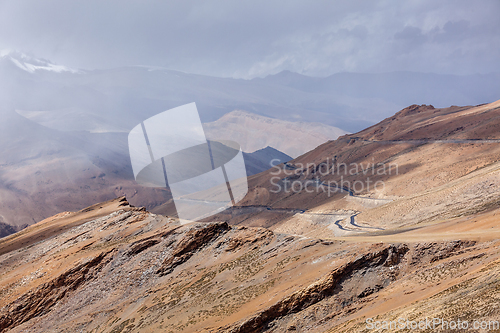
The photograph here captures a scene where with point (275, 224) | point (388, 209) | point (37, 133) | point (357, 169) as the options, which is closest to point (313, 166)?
point (357, 169)

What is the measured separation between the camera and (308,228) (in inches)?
2149

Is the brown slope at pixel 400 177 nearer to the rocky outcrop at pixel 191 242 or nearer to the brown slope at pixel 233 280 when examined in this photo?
the brown slope at pixel 233 280

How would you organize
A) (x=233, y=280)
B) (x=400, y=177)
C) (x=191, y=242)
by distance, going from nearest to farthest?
1. (x=233, y=280)
2. (x=191, y=242)
3. (x=400, y=177)

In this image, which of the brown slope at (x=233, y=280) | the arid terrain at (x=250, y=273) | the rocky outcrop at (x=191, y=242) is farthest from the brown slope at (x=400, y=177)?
the rocky outcrop at (x=191, y=242)

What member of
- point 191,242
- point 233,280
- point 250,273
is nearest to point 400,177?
point 191,242

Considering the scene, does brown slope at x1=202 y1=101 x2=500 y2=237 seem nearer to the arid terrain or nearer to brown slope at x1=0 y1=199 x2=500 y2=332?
the arid terrain

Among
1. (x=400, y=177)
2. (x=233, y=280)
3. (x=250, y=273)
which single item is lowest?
(x=400, y=177)

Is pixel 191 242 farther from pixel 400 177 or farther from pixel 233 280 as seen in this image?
pixel 400 177

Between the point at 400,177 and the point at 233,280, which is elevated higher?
the point at 233,280

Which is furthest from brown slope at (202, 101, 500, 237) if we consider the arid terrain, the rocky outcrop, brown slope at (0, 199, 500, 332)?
the rocky outcrop

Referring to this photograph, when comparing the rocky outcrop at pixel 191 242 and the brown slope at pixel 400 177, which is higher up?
the rocky outcrop at pixel 191 242

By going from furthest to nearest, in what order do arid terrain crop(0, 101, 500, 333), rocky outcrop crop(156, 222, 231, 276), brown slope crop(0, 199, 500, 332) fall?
rocky outcrop crop(156, 222, 231, 276)
brown slope crop(0, 199, 500, 332)
arid terrain crop(0, 101, 500, 333)

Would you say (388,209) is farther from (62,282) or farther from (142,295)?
(62,282)

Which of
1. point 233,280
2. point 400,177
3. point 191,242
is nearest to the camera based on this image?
point 233,280
